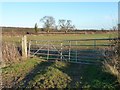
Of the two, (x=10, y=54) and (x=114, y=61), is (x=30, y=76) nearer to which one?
(x=10, y=54)

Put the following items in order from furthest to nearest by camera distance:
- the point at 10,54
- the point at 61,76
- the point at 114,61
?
the point at 10,54 → the point at 61,76 → the point at 114,61

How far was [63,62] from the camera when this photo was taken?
16406 mm

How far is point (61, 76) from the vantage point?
501 inches

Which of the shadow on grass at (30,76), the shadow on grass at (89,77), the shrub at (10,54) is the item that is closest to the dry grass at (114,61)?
the shadow on grass at (89,77)

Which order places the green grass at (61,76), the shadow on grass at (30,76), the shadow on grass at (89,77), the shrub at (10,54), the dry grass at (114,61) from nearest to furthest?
the shadow on grass at (89,77) → the green grass at (61,76) → the dry grass at (114,61) → the shadow on grass at (30,76) → the shrub at (10,54)

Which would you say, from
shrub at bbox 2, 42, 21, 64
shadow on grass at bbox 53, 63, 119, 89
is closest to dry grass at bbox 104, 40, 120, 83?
shadow on grass at bbox 53, 63, 119, 89

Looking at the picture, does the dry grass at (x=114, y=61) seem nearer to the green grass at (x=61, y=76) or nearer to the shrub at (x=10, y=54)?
the green grass at (x=61, y=76)

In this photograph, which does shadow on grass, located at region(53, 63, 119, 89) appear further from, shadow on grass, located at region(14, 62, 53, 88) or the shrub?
the shrub

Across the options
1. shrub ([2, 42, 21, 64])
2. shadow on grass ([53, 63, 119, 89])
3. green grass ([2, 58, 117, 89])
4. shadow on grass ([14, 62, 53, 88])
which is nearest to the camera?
shadow on grass ([53, 63, 119, 89])

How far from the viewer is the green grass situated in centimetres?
1141

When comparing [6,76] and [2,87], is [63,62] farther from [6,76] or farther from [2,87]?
[2,87]

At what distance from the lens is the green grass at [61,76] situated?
11.4 m

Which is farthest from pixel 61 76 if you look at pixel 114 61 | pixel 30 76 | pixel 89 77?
pixel 114 61

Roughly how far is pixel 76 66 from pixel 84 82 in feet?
13.2
